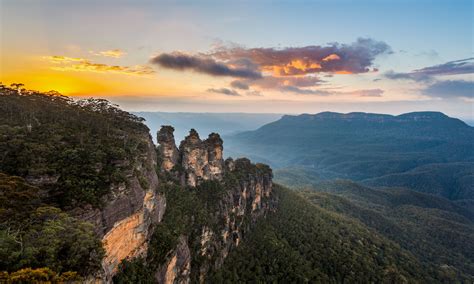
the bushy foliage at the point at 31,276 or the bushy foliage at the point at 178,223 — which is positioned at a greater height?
the bushy foliage at the point at 31,276

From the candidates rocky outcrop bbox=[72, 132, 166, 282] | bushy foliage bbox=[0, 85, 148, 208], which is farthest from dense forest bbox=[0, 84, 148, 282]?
rocky outcrop bbox=[72, 132, 166, 282]

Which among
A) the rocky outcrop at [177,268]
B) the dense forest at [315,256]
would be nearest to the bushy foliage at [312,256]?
the dense forest at [315,256]

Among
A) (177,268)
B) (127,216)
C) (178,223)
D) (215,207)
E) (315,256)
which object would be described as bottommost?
(315,256)

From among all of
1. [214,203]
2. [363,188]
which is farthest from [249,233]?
[363,188]

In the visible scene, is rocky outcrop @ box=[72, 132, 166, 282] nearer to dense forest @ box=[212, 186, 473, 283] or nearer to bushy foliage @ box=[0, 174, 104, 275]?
bushy foliage @ box=[0, 174, 104, 275]

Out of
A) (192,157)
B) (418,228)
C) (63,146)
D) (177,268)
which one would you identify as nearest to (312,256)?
(177,268)

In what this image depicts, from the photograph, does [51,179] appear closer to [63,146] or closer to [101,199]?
[101,199]

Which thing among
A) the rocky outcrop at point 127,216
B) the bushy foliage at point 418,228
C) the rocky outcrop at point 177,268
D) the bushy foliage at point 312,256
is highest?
the rocky outcrop at point 127,216

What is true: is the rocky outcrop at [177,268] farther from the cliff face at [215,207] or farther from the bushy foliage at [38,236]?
the bushy foliage at [38,236]

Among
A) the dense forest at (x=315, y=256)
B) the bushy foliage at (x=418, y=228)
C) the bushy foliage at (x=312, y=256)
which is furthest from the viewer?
the bushy foliage at (x=418, y=228)
